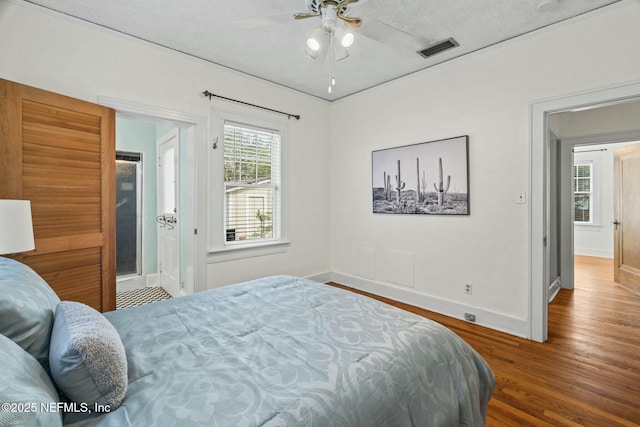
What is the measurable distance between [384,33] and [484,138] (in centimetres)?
173

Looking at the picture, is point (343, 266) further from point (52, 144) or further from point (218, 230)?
point (52, 144)

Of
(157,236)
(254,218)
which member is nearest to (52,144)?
(254,218)

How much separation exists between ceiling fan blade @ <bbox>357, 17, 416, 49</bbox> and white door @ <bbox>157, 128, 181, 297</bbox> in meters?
2.69

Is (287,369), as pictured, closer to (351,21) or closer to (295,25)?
(351,21)

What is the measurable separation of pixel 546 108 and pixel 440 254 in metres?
1.70

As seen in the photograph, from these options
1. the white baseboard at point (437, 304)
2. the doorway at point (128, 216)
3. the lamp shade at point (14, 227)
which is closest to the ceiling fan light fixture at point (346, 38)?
the lamp shade at point (14, 227)

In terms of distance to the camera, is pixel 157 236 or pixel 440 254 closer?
pixel 440 254

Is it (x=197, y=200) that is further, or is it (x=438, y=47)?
(x=197, y=200)


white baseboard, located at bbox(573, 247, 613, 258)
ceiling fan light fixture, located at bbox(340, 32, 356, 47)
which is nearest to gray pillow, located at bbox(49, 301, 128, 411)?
ceiling fan light fixture, located at bbox(340, 32, 356, 47)

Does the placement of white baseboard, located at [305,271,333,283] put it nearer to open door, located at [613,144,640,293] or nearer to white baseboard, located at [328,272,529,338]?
white baseboard, located at [328,272,529,338]

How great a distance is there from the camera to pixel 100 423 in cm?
A: 83

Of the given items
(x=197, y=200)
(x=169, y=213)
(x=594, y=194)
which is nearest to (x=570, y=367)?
(x=197, y=200)

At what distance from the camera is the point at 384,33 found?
1876 millimetres

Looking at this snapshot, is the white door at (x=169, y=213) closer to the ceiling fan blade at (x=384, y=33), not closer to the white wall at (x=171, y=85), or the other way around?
the white wall at (x=171, y=85)
